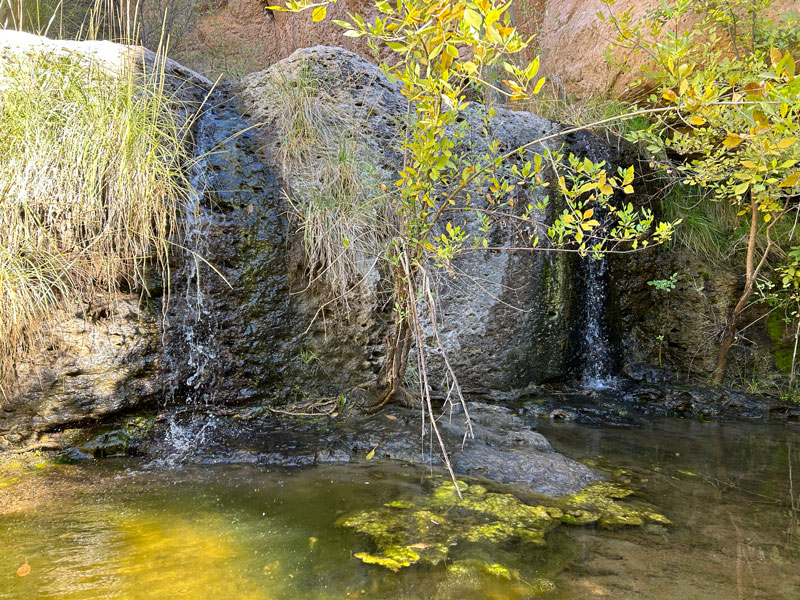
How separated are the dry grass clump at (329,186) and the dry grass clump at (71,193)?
2.27ft

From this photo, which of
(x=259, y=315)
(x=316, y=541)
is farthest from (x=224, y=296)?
(x=316, y=541)

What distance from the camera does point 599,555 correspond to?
1965mm

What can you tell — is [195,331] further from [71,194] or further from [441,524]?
[441,524]

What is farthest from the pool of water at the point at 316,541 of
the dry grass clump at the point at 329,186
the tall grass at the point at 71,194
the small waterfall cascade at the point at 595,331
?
the small waterfall cascade at the point at 595,331

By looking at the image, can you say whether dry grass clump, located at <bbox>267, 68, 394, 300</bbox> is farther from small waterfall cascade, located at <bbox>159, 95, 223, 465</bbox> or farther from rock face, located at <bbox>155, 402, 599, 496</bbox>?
rock face, located at <bbox>155, 402, 599, 496</bbox>

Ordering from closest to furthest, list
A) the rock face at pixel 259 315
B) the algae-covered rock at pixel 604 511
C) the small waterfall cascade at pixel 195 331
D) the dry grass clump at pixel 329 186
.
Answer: the algae-covered rock at pixel 604 511 < the rock face at pixel 259 315 < the small waterfall cascade at pixel 195 331 < the dry grass clump at pixel 329 186

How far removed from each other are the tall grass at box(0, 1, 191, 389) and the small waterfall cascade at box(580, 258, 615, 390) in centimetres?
311

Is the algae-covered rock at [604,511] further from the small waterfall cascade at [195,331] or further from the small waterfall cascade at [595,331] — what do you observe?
the small waterfall cascade at [595,331]

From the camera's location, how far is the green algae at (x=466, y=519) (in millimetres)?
1950

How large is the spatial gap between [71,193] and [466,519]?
94.5 inches

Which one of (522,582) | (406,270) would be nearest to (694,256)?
(406,270)

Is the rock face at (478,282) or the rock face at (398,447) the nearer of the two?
the rock face at (398,447)

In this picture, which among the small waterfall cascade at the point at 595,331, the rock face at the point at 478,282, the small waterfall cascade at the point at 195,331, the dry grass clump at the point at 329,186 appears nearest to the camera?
the small waterfall cascade at the point at 195,331

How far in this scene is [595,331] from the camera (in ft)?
15.1
